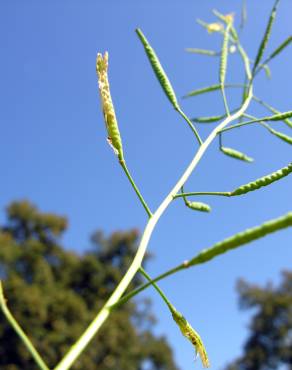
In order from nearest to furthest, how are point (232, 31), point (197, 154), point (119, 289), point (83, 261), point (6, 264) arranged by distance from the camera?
point (119, 289) < point (197, 154) < point (232, 31) < point (6, 264) < point (83, 261)

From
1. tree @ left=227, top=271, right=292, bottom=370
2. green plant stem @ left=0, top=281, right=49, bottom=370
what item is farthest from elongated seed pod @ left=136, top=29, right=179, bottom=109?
tree @ left=227, top=271, right=292, bottom=370

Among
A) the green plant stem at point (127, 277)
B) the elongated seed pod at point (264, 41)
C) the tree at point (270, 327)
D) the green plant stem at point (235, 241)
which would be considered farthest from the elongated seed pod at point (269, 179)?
the tree at point (270, 327)

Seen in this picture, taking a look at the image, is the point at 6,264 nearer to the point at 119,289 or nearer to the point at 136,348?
the point at 136,348

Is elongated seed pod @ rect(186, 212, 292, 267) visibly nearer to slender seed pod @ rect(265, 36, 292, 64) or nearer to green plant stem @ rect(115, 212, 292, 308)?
green plant stem @ rect(115, 212, 292, 308)

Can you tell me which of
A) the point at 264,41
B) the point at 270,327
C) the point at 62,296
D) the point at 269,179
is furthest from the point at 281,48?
the point at 270,327

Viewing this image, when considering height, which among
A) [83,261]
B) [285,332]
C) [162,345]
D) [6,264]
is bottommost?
[285,332]

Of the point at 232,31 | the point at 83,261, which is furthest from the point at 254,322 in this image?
the point at 232,31

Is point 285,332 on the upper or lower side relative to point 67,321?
lower
